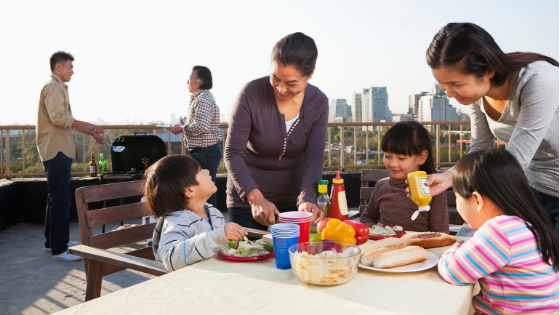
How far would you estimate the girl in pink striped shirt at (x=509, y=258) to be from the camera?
1145mm

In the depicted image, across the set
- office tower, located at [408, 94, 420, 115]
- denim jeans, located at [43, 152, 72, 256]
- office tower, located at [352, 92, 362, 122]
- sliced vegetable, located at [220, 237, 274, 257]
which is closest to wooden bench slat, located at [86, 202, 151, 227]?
sliced vegetable, located at [220, 237, 274, 257]

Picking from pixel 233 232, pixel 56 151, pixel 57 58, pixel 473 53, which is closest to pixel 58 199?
pixel 56 151

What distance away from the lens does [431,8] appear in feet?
37.1

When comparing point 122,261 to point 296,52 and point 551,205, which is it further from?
point 551,205

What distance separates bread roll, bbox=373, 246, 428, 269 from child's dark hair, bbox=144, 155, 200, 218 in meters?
0.98

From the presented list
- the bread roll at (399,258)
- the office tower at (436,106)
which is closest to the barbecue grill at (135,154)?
the bread roll at (399,258)

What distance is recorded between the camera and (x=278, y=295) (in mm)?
1069

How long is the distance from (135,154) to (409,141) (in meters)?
4.64

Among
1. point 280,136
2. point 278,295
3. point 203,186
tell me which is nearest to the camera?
point 278,295

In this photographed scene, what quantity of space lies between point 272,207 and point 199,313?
887mm

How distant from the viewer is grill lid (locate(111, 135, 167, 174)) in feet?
19.5

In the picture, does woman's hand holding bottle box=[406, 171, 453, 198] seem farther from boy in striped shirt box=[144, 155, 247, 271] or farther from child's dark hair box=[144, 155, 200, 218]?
child's dark hair box=[144, 155, 200, 218]

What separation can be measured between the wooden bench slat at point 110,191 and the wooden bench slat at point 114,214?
0.22 ft

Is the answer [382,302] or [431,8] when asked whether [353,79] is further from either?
[382,302]
